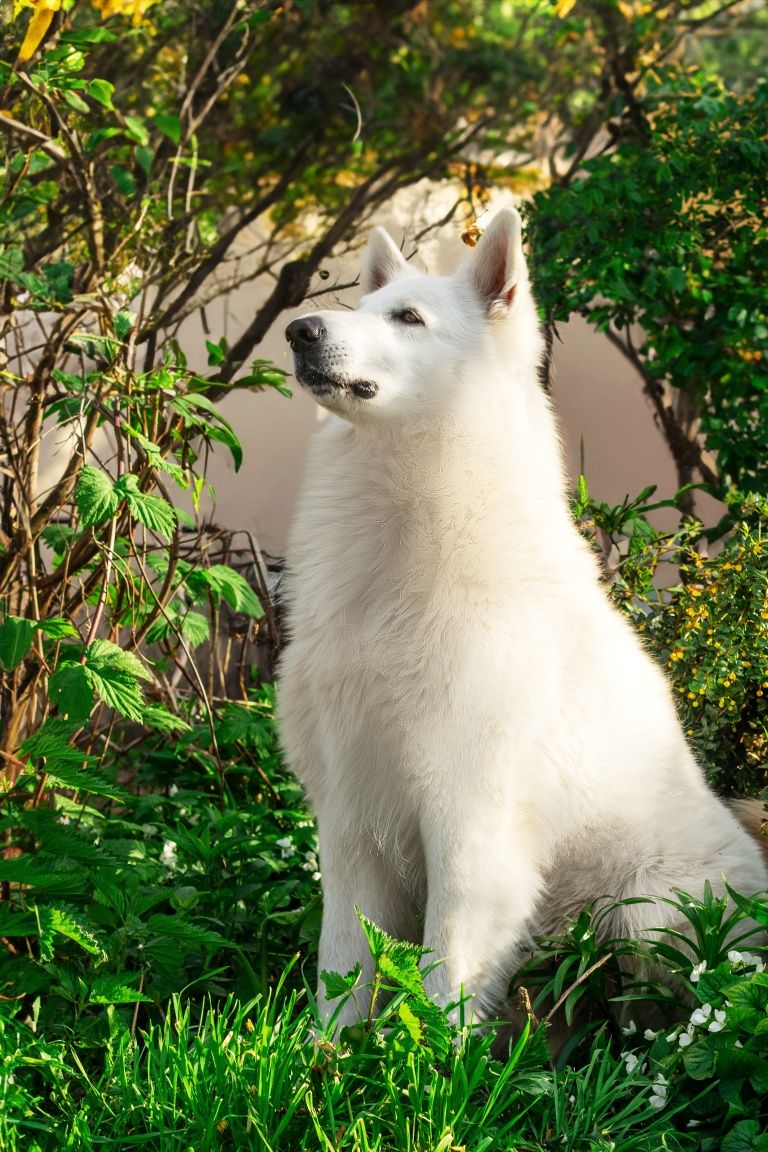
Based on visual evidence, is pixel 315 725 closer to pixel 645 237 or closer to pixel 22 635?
pixel 22 635

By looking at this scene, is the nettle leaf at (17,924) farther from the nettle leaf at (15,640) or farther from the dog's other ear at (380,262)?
the dog's other ear at (380,262)

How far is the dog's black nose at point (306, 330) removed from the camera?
2.48 m

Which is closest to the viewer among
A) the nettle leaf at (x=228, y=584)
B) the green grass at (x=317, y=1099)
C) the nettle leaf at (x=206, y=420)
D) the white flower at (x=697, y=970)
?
the green grass at (x=317, y=1099)

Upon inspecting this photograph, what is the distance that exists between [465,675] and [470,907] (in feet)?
1.59

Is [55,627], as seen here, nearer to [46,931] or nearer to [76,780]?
[76,780]

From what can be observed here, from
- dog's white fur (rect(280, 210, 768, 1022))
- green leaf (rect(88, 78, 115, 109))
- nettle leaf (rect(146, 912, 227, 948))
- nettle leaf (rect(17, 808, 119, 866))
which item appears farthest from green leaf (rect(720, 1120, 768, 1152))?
green leaf (rect(88, 78, 115, 109))

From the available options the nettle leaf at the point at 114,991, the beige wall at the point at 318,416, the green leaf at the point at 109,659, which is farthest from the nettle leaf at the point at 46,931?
the beige wall at the point at 318,416

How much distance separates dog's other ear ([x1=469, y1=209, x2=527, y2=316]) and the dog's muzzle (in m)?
0.45

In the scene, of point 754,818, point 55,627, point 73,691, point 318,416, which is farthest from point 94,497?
point 318,416

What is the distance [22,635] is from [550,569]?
1.30 meters

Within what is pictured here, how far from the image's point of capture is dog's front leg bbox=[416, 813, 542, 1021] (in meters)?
2.40

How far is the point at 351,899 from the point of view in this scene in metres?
2.63

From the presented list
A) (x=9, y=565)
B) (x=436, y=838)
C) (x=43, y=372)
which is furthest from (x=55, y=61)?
(x=436, y=838)

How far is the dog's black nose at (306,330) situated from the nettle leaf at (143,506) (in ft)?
1.99
